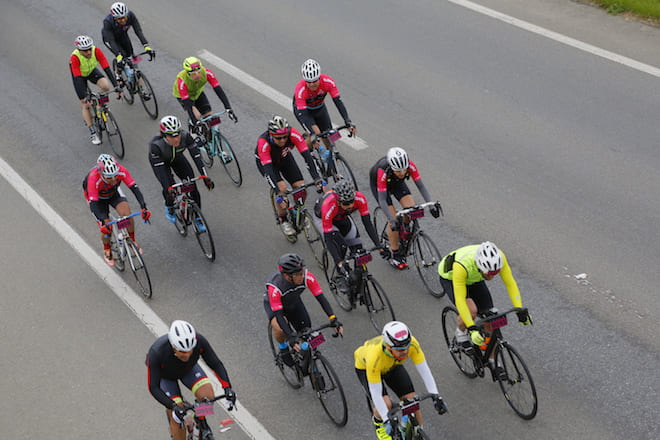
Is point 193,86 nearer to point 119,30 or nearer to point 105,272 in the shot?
point 119,30

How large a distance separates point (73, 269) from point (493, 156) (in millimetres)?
7103

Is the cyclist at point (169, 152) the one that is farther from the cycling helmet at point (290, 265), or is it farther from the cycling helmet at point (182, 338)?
the cycling helmet at point (182, 338)

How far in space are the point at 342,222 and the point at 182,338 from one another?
3156 mm

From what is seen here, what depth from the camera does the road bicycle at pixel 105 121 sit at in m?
14.6

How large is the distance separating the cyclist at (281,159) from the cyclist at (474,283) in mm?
3167

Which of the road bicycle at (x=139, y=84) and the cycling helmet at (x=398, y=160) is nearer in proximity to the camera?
the cycling helmet at (x=398, y=160)

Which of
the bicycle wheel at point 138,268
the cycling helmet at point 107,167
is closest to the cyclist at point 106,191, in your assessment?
the cycling helmet at point 107,167

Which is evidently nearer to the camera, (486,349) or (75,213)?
(486,349)

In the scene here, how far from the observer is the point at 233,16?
62.2 ft

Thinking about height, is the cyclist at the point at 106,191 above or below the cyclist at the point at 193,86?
below

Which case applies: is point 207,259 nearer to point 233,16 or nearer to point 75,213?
point 75,213

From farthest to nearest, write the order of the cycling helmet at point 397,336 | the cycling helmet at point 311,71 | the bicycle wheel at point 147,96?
1. the bicycle wheel at point 147,96
2. the cycling helmet at point 311,71
3. the cycling helmet at point 397,336

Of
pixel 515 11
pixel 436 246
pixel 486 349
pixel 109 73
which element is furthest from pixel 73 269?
pixel 515 11

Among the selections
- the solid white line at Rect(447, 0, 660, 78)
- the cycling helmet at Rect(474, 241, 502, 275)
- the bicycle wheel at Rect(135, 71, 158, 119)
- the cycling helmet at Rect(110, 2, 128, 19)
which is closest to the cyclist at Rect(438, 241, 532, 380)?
the cycling helmet at Rect(474, 241, 502, 275)
